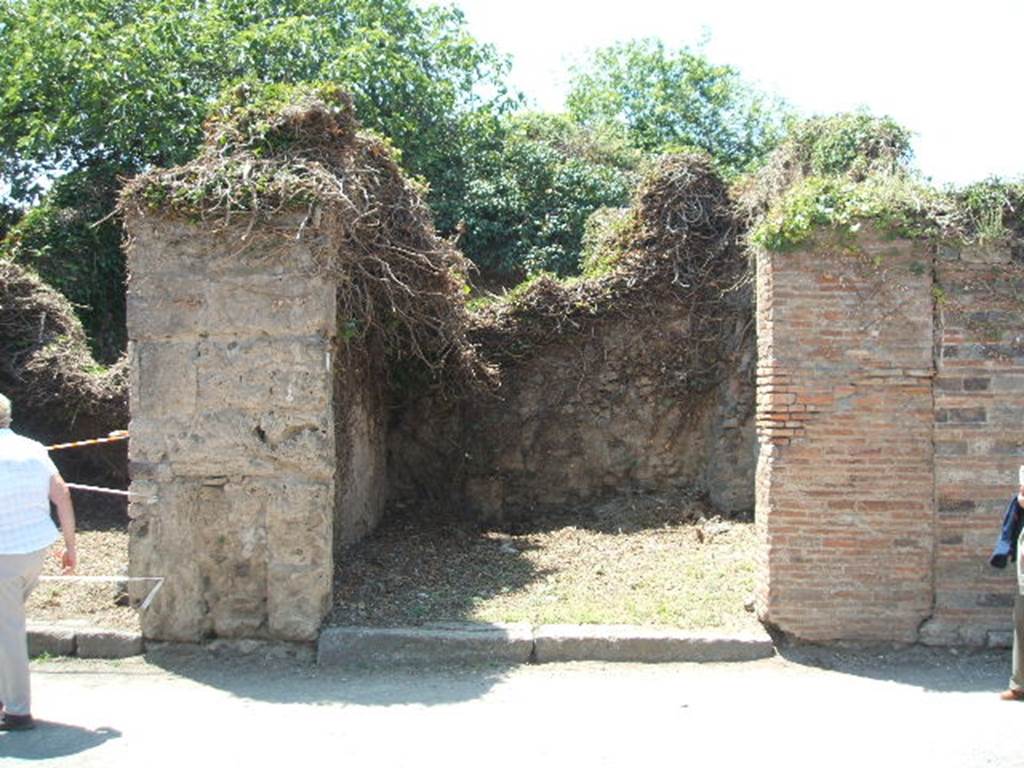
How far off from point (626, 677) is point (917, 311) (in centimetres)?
313

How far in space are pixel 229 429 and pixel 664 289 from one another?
19.5 feet

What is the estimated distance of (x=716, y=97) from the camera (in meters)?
23.1

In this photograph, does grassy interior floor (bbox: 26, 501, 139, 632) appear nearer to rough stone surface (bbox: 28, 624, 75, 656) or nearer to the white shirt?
rough stone surface (bbox: 28, 624, 75, 656)

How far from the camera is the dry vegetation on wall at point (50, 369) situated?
34.9 feet

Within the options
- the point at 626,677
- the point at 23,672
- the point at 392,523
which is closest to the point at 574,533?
the point at 392,523

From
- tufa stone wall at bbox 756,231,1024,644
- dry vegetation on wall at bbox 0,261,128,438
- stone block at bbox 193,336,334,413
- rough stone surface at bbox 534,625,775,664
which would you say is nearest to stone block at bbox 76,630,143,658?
stone block at bbox 193,336,334,413

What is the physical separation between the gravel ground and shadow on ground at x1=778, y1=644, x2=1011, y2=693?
4.64 meters

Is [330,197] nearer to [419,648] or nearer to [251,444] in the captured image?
[251,444]

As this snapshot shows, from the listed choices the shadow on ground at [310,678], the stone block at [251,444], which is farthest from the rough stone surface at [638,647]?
the stone block at [251,444]

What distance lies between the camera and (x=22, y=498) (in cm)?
521

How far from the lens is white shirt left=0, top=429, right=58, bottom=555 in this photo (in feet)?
16.9

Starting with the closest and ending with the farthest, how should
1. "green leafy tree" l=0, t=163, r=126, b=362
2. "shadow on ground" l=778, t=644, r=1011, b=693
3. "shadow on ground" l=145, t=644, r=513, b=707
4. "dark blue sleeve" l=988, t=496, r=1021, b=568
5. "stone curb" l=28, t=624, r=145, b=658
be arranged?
1. "shadow on ground" l=145, t=644, r=513, b=707
2. "dark blue sleeve" l=988, t=496, r=1021, b=568
3. "shadow on ground" l=778, t=644, r=1011, b=693
4. "stone curb" l=28, t=624, r=145, b=658
5. "green leafy tree" l=0, t=163, r=126, b=362

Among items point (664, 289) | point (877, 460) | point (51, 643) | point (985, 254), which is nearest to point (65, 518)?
point (51, 643)

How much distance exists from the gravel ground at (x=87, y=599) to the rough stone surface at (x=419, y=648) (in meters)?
1.47
